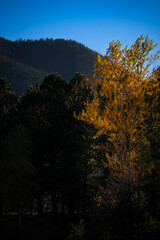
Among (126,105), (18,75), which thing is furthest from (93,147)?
(18,75)

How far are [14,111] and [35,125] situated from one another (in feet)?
8.68

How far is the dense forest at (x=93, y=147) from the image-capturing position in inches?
225

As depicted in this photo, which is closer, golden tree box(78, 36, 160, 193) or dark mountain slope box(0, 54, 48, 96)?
golden tree box(78, 36, 160, 193)

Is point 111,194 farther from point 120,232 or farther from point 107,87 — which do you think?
point 107,87

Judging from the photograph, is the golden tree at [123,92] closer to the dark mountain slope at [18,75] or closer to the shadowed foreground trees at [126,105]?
the shadowed foreground trees at [126,105]

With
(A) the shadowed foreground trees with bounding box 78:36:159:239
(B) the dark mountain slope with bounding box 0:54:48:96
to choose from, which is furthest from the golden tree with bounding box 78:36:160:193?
(B) the dark mountain slope with bounding box 0:54:48:96

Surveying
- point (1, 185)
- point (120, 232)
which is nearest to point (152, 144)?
point (120, 232)

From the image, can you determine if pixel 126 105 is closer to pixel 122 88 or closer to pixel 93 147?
pixel 122 88

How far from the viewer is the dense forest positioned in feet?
18.8

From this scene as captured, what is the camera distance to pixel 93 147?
1271cm

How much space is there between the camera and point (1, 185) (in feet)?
34.4

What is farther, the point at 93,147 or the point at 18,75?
the point at 18,75

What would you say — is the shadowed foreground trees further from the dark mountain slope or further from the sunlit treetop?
the dark mountain slope

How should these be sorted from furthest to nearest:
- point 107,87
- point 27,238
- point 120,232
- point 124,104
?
point 27,238
point 124,104
point 107,87
point 120,232
